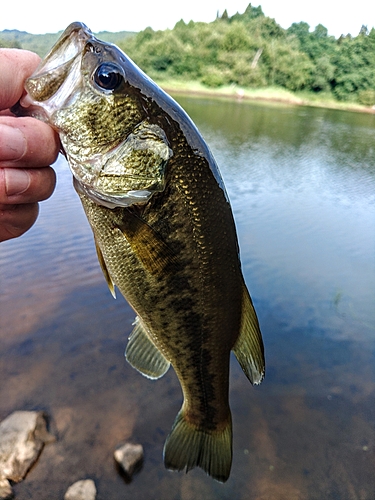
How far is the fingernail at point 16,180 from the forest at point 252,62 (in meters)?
60.1

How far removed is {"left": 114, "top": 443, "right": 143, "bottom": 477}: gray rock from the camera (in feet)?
14.7

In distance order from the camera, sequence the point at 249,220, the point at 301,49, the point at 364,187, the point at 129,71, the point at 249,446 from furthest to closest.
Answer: the point at 301,49 → the point at 364,187 → the point at 249,220 → the point at 249,446 → the point at 129,71

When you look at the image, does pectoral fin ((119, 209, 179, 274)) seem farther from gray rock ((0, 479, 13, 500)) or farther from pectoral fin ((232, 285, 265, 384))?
gray rock ((0, 479, 13, 500))

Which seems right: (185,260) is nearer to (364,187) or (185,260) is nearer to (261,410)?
(261,410)

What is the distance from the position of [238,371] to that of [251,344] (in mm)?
4242

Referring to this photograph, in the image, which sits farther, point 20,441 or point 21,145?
point 20,441

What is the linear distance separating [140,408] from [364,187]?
45.5 ft

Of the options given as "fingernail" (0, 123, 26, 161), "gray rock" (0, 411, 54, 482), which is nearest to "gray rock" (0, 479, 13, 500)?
"gray rock" (0, 411, 54, 482)

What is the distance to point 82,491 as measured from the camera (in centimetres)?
403

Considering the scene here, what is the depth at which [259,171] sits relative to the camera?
16.5m

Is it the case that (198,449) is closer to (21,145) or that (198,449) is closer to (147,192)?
(147,192)

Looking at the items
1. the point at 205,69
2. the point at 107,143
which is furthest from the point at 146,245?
the point at 205,69

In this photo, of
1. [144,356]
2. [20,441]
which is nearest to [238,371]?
[20,441]

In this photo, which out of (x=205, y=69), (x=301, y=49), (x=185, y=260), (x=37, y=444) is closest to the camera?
(x=185, y=260)
